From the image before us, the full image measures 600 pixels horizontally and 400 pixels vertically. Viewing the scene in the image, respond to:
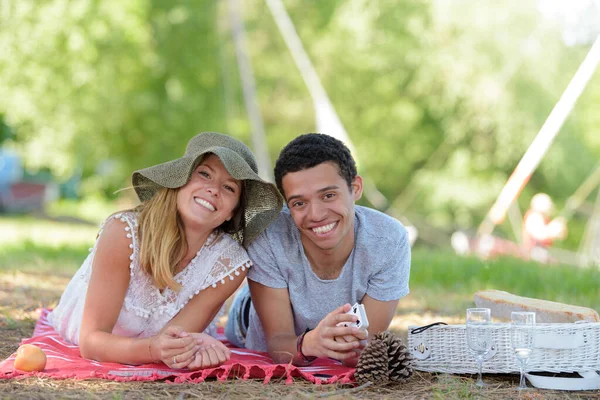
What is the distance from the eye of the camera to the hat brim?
11.4ft

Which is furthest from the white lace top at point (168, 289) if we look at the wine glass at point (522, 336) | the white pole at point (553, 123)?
the white pole at point (553, 123)

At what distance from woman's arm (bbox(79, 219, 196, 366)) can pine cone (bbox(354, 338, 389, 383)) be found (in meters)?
0.97

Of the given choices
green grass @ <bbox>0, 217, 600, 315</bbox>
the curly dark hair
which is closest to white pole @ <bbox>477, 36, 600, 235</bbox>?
green grass @ <bbox>0, 217, 600, 315</bbox>

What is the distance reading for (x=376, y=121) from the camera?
2375 centimetres

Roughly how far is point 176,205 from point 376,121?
20.6 m

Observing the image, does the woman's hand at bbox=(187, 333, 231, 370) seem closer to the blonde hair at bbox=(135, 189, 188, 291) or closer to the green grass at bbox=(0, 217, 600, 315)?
the blonde hair at bbox=(135, 189, 188, 291)

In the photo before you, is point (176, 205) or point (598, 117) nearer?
point (176, 205)

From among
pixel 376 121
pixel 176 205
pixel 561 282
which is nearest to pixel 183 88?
pixel 376 121

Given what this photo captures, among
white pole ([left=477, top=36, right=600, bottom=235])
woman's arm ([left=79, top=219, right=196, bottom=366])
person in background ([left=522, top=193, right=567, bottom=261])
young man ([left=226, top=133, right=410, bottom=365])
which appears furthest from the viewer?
person in background ([left=522, top=193, right=567, bottom=261])

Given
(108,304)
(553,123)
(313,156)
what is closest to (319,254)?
(313,156)

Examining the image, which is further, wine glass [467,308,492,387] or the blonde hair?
the blonde hair

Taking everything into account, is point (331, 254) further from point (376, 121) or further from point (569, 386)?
point (376, 121)

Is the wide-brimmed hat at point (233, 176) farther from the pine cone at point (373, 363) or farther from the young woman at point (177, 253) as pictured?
the pine cone at point (373, 363)

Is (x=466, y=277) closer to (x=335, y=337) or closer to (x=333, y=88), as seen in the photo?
(x=335, y=337)
